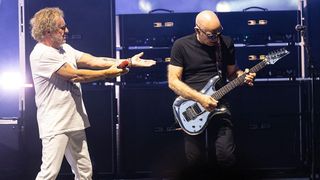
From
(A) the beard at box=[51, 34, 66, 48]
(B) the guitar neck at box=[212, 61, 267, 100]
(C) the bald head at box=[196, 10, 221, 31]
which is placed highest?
(C) the bald head at box=[196, 10, 221, 31]

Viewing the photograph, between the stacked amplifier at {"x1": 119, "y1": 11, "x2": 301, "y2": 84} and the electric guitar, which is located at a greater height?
the stacked amplifier at {"x1": 119, "y1": 11, "x2": 301, "y2": 84}

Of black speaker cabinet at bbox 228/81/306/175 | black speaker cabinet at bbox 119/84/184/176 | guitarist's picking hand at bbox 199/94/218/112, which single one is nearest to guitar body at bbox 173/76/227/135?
guitarist's picking hand at bbox 199/94/218/112

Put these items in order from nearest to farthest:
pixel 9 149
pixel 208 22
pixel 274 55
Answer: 1. pixel 208 22
2. pixel 274 55
3. pixel 9 149

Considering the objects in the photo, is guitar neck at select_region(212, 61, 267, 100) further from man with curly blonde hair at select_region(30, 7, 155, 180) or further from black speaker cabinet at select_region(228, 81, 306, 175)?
black speaker cabinet at select_region(228, 81, 306, 175)

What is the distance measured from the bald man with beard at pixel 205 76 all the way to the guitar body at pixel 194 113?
0.04 m

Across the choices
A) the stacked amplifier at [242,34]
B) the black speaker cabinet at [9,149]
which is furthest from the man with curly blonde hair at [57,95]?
the black speaker cabinet at [9,149]

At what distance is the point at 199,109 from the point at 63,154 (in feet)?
3.87

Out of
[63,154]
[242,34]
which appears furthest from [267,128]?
[63,154]

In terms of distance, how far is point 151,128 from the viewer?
5422 millimetres

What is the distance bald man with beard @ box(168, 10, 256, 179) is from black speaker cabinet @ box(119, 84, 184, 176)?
42.2 inches

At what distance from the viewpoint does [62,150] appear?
3953 mm

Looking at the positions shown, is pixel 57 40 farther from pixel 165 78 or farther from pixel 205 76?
pixel 165 78

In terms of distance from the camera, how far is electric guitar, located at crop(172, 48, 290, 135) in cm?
421

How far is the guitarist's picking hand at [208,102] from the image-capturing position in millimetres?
4074
